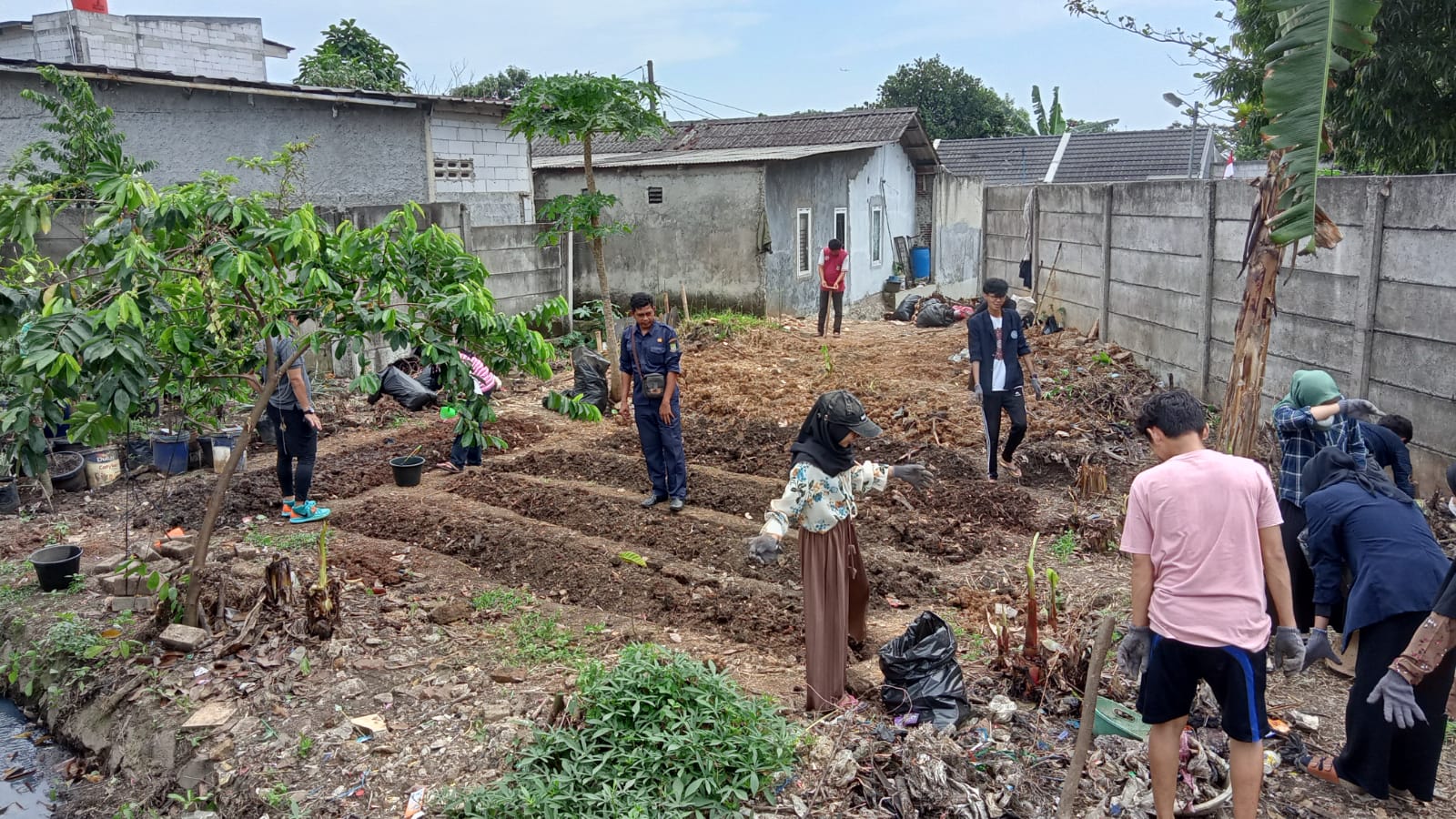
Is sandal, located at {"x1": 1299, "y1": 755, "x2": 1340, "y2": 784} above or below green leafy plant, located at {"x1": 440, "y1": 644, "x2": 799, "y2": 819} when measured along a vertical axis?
below

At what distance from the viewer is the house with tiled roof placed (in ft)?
54.9

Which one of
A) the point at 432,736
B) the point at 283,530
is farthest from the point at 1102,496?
the point at 283,530

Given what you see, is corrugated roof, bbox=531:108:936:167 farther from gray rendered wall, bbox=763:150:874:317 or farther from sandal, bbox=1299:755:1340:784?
sandal, bbox=1299:755:1340:784

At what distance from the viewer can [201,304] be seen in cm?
520

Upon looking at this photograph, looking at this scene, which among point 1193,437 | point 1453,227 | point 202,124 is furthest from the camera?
point 202,124

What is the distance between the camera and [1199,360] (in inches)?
399

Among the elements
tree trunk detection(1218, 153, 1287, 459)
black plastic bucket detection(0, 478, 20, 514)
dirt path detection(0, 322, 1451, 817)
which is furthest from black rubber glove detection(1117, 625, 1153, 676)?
black plastic bucket detection(0, 478, 20, 514)

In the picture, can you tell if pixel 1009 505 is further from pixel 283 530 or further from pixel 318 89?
pixel 318 89

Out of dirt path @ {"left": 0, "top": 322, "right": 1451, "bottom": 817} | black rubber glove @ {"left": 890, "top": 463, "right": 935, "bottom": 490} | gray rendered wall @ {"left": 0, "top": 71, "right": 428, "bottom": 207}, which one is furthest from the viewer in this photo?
gray rendered wall @ {"left": 0, "top": 71, "right": 428, "bottom": 207}

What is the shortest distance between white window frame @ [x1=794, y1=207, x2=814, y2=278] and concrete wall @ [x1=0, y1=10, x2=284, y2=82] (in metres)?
9.57

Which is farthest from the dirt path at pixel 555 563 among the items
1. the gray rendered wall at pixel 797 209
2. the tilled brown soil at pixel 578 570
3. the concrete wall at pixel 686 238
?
the gray rendered wall at pixel 797 209

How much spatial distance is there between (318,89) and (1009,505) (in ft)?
34.7

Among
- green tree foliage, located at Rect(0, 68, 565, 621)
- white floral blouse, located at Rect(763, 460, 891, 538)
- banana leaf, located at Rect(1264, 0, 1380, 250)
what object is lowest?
white floral blouse, located at Rect(763, 460, 891, 538)

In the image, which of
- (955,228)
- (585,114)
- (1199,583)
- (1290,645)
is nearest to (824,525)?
(1199,583)
